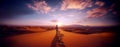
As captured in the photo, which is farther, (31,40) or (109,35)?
(109,35)

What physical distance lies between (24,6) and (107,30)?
169 cm

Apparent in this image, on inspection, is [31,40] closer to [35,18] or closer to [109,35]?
[35,18]

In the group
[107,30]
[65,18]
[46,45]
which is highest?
[65,18]

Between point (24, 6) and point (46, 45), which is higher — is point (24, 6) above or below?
above

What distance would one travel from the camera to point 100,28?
277cm

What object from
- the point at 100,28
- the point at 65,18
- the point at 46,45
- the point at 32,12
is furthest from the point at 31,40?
the point at 100,28

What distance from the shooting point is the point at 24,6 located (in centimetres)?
255

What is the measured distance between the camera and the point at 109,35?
9.23 ft

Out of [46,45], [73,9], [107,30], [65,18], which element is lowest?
[46,45]

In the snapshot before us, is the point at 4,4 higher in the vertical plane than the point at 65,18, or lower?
higher

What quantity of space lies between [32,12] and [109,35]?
1591mm

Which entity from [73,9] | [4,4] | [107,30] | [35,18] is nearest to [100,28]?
[107,30]

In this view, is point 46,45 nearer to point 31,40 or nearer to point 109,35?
point 31,40

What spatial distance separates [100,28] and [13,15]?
1.69m
